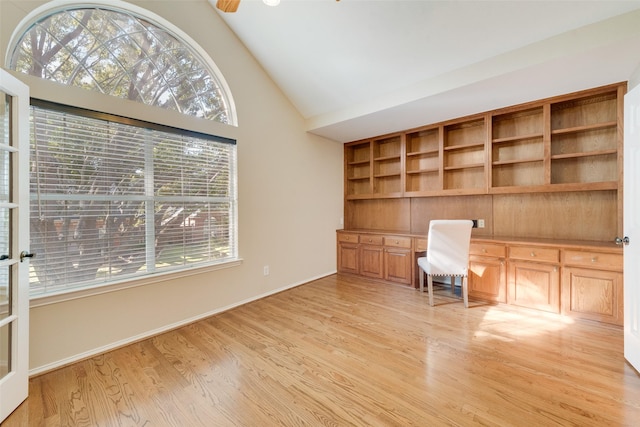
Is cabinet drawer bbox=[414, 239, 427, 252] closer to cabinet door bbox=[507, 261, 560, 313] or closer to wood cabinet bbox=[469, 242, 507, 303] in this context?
wood cabinet bbox=[469, 242, 507, 303]

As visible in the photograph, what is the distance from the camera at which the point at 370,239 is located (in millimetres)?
4207

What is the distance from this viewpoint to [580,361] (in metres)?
1.93

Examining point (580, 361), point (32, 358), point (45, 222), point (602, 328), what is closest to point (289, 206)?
point (45, 222)

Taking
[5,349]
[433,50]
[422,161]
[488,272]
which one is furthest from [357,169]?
[5,349]

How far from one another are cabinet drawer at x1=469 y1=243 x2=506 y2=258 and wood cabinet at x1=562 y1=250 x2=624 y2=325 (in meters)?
0.54

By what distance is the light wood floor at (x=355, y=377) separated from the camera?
1459 mm

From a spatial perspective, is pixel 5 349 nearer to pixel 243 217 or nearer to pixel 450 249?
pixel 243 217

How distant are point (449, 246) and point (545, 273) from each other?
0.99 metres

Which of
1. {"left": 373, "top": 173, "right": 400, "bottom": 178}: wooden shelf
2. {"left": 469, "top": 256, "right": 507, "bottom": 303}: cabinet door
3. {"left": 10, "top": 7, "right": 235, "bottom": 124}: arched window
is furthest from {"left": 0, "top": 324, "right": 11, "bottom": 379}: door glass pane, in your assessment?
{"left": 373, "top": 173, "right": 400, "bottom": 178}: wooden shelf

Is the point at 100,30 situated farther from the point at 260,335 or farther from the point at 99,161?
the point at 260,335

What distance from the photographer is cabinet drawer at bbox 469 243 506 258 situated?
3037 mm

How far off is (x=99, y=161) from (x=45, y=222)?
59cm

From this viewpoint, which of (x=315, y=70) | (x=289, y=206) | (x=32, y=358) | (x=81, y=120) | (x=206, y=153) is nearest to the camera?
(x=32, y=358)

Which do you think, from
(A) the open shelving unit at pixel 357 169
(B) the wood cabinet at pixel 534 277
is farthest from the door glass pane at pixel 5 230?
(B) the wood cabinet at pixel 534 277
